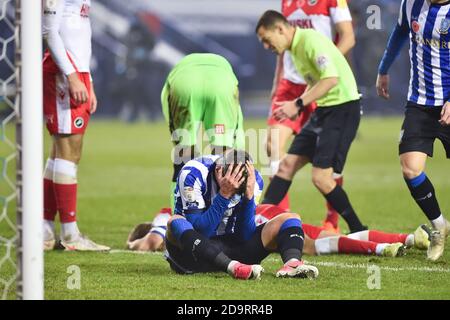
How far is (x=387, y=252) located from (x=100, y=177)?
7.07 m

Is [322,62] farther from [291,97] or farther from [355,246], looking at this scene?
[355,246]

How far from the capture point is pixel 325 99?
317 inches

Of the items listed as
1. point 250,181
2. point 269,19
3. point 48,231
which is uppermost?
point 269,19

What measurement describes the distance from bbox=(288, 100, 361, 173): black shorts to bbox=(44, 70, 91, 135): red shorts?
193cm

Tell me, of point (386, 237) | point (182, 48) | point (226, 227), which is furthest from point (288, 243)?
point (182, 48)

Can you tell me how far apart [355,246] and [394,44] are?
1527mm

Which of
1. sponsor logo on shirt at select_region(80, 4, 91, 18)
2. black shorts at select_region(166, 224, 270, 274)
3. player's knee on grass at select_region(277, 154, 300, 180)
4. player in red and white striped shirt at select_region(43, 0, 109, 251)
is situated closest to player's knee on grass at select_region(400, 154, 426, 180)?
black shorts at select_region(166, 224, 270, 274)

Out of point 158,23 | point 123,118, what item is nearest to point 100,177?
point 123,118

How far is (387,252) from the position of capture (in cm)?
692

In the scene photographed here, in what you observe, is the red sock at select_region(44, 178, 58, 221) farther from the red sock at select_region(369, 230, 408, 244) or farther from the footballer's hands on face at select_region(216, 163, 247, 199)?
the red sock at select_region(369, 230, 408, 244)

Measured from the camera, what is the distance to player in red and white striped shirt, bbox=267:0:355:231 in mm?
8750

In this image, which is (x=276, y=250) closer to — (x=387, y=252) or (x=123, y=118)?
(x=387, y=252)

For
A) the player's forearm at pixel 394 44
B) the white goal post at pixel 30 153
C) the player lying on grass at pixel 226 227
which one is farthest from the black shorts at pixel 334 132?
the white goal post at pixel 30 153

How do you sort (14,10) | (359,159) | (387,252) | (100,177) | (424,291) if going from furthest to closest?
(359,159) < (100,177) < (387,252) < (424,291) < (14,10)
